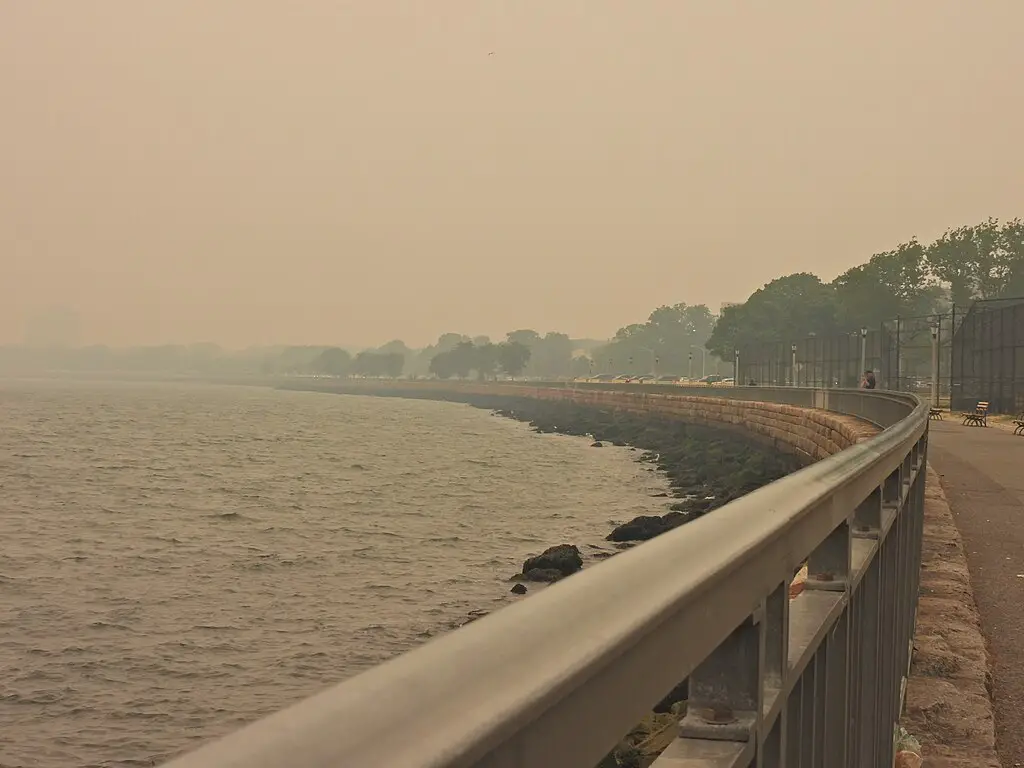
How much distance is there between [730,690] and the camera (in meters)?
1.91

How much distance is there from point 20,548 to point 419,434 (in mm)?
52926

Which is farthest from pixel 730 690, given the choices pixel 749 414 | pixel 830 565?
pixel 749 414

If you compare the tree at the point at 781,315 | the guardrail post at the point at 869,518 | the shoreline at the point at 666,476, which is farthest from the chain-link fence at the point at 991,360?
the tree at the point at 781,315

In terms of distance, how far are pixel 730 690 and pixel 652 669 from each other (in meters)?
0.62

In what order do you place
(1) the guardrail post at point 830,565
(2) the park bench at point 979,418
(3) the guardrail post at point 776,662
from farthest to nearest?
(2) the park bench at point 979,418 → (1) the guardrail post at point 830,565 → (3) the guardrail post at point 776,662

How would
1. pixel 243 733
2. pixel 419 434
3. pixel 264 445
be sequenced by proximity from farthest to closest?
Result: pixel 419 434, pixel 264 445, pixel 243 733

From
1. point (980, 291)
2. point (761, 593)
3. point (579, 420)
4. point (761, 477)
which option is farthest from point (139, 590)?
point (980, 291)

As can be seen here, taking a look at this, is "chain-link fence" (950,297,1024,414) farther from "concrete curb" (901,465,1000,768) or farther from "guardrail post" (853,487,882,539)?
"guardrail post" (853,487,882,539)

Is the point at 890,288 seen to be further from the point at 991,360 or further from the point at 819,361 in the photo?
the point at 991,360

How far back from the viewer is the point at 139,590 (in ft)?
73.1

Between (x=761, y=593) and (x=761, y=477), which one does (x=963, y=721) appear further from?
(x=761, y=477)

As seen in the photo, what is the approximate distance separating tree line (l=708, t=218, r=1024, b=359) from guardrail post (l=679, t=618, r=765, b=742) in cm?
Answer: 9170

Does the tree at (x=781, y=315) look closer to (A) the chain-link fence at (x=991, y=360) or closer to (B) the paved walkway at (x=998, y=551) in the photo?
(A) the chain-link fence at (x=991, y=360)

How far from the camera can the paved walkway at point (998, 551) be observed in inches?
244
